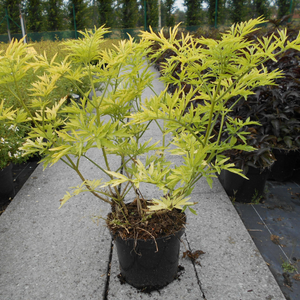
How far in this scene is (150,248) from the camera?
1.64 meters

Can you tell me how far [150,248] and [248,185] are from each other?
1546 millimetres

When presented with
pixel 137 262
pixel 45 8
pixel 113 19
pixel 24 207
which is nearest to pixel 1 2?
pixel 45 8

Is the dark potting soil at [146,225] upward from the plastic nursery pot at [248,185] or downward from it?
upward

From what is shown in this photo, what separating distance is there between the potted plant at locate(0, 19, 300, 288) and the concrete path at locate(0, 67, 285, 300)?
0.21 metres

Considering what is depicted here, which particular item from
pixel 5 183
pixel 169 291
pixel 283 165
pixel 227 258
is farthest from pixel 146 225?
pixel 283 165

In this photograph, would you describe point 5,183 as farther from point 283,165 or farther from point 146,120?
point 283,165

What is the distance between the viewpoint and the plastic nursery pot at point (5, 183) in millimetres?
2840

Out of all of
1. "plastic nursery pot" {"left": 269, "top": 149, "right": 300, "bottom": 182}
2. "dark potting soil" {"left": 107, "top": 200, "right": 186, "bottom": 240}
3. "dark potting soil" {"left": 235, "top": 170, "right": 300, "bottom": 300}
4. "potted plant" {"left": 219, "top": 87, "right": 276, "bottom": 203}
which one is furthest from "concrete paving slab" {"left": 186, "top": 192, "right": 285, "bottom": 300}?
"plastic nursery pot" {"left": 269, "top": 149, "right": 300, "bottom": 182}

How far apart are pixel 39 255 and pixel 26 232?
1.23 feet

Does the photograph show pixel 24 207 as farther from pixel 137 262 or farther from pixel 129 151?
pixel 129 151

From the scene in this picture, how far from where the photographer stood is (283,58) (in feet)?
9.70

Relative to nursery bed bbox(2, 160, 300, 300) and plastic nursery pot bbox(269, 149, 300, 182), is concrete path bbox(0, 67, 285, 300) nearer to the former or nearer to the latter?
nursery bed bbox(2, 160, 300, 300)

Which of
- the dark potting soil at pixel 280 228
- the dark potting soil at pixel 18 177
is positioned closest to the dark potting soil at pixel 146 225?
the dark potting soil at pixel 280 228

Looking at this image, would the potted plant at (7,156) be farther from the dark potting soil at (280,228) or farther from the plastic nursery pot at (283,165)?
the plastic nursery pot at (283,165)
